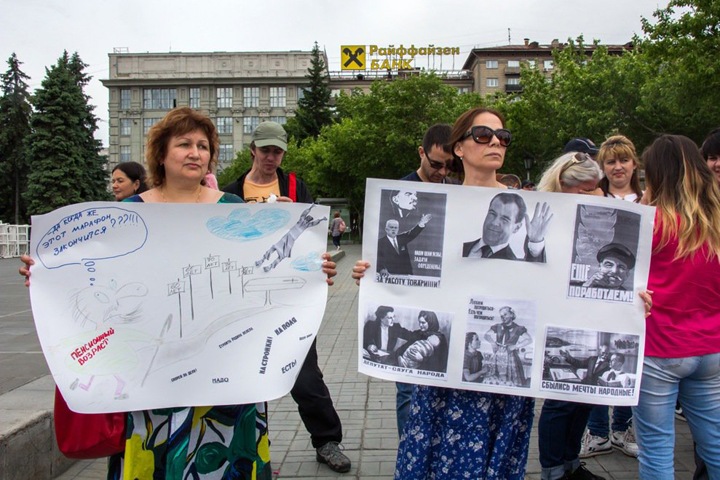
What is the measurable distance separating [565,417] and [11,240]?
2870 centimetres

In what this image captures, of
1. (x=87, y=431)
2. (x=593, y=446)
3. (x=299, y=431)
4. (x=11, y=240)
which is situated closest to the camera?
(x=87, y=431)

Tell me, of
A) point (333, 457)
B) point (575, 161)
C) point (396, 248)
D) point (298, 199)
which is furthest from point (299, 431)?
point (575, 161)

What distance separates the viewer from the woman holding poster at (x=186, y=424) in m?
2.22

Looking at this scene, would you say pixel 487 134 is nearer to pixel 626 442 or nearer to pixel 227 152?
pixel 626 442

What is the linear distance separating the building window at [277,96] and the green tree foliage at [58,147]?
47887 millimetres

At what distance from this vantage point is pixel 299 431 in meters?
4.12

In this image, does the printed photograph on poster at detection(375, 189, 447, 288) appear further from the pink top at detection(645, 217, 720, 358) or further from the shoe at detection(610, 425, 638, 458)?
the shoe at detection(610, 425, 638, 458)

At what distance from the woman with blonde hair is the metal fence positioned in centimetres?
2653

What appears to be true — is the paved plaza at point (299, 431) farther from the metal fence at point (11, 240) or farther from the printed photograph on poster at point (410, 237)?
the metal fence at point (11, 240)

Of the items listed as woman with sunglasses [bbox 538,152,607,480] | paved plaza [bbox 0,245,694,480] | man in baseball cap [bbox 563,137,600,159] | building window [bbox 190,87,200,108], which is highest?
building window [bbox 190,87,200,108]

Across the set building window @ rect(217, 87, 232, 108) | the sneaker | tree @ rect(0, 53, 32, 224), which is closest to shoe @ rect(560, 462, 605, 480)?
the sneaker

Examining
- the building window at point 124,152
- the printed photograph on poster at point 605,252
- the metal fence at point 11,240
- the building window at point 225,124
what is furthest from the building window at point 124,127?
the printed photograph on poster at point 605,252

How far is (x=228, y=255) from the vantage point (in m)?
2.32

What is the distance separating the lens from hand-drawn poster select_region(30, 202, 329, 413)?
86.5 inches
